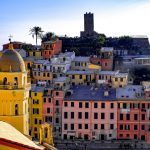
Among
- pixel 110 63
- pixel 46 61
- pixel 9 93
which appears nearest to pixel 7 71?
pixel 9 93

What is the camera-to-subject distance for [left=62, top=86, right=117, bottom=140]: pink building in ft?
230

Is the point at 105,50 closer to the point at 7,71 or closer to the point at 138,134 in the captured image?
the point at 138,134

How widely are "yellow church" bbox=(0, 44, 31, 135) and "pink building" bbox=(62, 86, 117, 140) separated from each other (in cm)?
4547

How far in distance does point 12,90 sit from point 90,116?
46509 mm

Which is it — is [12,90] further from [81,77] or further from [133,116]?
[81,77]

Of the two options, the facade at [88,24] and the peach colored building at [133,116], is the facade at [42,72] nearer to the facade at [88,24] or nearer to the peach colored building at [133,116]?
the peach colored building at [133,116]

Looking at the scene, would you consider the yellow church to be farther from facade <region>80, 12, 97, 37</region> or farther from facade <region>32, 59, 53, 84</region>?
facade <region>80, 12, 97, 37</region>

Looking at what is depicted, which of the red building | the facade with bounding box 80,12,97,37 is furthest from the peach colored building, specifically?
the facade with bounding box 80,12,97,37

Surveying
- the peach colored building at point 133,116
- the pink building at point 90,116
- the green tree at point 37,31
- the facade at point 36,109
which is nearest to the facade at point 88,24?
the green tree at point 37,31

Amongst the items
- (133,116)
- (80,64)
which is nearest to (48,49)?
(80,64)

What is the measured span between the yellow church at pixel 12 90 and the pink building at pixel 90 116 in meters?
45.5

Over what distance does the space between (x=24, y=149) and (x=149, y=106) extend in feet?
189

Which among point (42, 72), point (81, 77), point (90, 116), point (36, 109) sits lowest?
point (90, 116)

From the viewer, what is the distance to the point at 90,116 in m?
70.6
